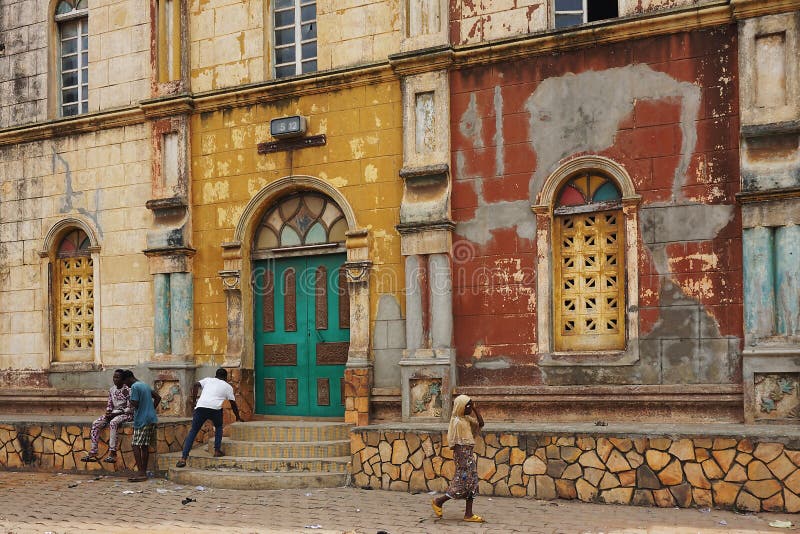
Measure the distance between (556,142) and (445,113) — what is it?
5.22ft

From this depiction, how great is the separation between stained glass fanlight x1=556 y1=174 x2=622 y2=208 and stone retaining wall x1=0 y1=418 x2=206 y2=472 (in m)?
6.19

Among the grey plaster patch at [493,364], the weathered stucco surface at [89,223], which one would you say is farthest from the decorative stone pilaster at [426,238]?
the weathered stucco surface at [89,223]

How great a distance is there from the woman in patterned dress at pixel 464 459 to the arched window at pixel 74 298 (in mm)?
8070

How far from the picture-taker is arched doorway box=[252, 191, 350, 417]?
13461 millimetres

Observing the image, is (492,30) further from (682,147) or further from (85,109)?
(85,109)

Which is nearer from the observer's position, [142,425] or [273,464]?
[273,464]

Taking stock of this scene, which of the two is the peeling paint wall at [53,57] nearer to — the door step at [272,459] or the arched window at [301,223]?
the arched window at [301,223]

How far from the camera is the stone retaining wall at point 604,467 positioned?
9.41 meters

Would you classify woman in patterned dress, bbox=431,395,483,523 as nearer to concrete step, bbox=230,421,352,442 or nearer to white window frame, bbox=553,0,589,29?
concrete step, bbox=230,421,352,442

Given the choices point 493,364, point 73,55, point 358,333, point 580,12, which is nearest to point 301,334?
point 358,333

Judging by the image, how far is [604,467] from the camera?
33.2ft

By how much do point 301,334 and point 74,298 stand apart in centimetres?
441

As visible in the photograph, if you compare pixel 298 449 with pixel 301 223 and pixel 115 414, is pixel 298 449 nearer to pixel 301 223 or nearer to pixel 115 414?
pixel 115 414

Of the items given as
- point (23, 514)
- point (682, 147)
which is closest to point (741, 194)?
point (682, 147)
